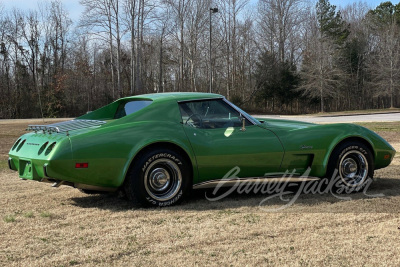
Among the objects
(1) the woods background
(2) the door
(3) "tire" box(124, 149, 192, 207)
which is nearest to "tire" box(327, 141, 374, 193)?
(2) the door

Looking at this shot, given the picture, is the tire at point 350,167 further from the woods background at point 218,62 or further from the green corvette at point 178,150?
the woods background at point 218,62

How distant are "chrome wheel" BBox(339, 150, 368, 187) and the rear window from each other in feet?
8.65

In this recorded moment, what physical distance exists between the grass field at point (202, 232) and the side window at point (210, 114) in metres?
0.94

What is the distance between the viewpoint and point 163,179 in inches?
203

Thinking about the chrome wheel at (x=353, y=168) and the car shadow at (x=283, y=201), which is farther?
the chrome wheel at (x=353, y=168)

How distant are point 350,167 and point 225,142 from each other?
5.91 feet

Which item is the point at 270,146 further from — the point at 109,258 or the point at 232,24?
the point at 232,24

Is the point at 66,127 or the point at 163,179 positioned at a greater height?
the point at 66,127

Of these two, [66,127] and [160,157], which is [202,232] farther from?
[66,127]

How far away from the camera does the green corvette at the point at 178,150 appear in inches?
191

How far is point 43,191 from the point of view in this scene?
21.1 ft

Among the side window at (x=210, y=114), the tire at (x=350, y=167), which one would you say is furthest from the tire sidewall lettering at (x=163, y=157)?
the tire at (x=350, y=167)

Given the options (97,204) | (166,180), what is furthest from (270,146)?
(97,204)

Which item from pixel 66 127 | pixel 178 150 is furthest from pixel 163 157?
pixel 66 127
